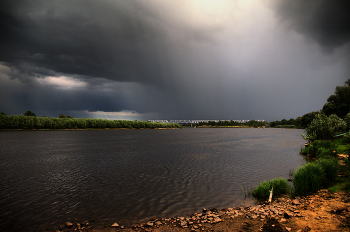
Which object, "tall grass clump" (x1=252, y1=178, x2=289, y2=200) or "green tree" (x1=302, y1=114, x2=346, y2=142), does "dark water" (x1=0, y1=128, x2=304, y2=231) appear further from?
"green tree" (x1=302, y1=114, x2=346, y2=142)

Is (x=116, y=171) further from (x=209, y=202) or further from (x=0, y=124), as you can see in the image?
(x=0, y=124)

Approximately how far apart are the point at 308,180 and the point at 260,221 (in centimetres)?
734

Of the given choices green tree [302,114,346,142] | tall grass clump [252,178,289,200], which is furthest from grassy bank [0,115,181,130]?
green tree [302,114,346,142]

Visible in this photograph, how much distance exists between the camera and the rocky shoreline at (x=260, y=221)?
324 inches

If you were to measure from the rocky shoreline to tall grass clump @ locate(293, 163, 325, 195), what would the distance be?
2592 millimetres

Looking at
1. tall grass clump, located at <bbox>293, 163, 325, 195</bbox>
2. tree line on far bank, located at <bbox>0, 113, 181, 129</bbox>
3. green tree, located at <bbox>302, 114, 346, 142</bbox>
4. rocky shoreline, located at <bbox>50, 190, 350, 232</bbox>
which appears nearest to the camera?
A: rocky shoreline, located at <bbox>50, 190, 350, 232</bbox>

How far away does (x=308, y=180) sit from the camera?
13.8 m

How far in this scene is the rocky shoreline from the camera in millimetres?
8234

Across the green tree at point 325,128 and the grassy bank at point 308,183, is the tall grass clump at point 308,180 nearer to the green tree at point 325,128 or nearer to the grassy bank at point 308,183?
the grassy bank at point 308,183

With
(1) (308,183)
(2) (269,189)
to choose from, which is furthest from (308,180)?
(2) (269,189)

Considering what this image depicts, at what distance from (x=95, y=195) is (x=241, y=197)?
419 inches

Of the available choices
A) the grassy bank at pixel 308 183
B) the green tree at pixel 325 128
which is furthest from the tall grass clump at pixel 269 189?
the green tree at pixel 325 128

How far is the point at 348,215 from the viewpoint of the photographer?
856 centimetres

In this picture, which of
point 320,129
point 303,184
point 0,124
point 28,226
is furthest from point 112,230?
point 0,124
